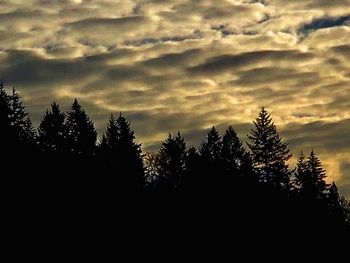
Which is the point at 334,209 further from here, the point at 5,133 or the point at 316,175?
the point at 5,133

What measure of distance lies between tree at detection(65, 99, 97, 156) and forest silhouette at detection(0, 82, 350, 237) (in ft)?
0.46

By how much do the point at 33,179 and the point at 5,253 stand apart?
8851mm

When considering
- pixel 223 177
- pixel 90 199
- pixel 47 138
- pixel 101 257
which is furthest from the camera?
pixel 47 138

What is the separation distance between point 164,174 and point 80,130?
14300mm

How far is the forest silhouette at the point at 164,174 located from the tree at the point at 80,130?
14 cm

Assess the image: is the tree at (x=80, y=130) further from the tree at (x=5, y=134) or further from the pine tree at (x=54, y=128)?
the tree at (x=5, y=134)

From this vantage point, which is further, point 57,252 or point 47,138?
point 47,138

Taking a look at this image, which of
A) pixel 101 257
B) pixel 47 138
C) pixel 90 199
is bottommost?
pixel 101 257

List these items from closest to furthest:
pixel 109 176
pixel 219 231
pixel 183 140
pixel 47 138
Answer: pixel 109 176 → pixel 219 231 → pixel 47 138 → pixel 183 140

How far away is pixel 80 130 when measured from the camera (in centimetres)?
9506

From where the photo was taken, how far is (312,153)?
12750 cm

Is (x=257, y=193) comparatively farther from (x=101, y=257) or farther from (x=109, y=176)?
(x=101, y=257)

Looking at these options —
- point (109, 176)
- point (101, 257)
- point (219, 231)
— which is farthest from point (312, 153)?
point (101, 257)

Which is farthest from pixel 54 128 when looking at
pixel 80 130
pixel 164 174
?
pixel 164 174
